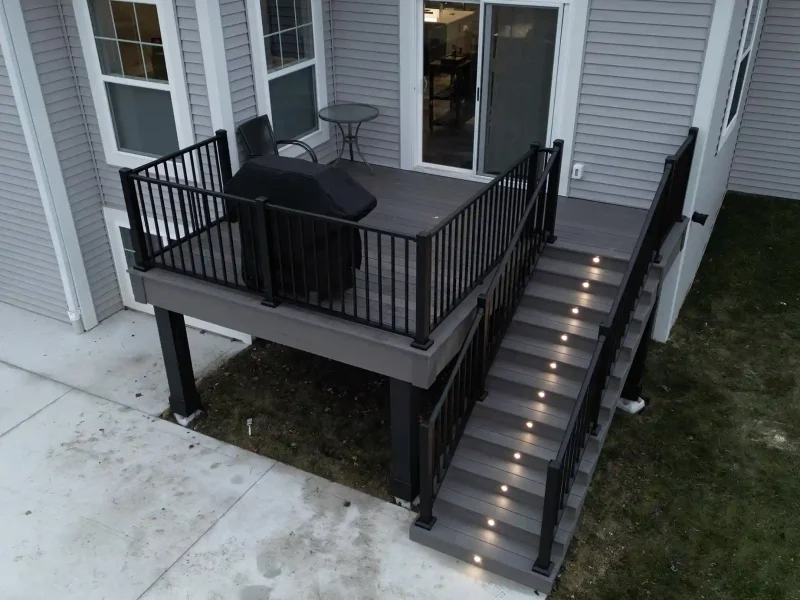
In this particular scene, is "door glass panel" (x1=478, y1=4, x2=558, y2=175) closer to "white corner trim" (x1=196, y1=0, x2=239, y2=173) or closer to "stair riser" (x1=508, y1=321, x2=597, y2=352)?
"stair riser" (x1=508, y1=321, x2=597, y2=352)

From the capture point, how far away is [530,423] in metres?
5.12

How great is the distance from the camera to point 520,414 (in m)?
5.16

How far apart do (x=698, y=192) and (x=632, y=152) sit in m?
0.70

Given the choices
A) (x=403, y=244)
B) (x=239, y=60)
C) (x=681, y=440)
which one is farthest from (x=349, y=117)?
(x=681, y=440)

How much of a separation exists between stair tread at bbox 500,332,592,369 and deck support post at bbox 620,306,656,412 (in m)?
0.94

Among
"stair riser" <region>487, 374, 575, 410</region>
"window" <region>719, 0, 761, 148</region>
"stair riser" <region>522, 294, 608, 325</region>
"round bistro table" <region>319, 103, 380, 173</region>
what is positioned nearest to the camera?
"stair riser" <region>487, 374, 575, 410</region>

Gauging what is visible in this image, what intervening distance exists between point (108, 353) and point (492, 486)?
4.32 m

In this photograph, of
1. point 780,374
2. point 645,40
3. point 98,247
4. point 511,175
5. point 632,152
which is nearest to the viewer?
point 511,175

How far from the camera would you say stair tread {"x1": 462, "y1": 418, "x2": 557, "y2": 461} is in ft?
16.4

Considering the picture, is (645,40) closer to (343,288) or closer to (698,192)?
(698,192)

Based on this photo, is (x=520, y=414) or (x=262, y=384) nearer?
(x=520, y=414)

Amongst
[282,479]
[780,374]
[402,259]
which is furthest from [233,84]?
[780,374]

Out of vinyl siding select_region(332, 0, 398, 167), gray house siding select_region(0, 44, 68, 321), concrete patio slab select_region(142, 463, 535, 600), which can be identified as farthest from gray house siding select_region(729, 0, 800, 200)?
gray house siding select_region(0, 44, 68, 321)

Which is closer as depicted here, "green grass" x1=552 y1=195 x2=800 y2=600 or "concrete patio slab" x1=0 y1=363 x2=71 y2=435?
"green grass" x1=552 y1=195 x2=800 y2=600
